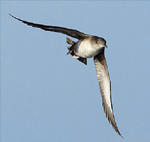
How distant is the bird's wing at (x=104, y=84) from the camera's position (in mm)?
29016

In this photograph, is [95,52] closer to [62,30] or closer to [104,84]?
[62,30]

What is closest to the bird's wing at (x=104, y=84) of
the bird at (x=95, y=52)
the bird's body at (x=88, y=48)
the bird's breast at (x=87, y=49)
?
the bird at (x=95, y=52)

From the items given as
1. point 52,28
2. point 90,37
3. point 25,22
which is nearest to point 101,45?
point 90,37

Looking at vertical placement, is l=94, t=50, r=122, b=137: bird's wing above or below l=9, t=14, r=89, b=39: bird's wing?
below

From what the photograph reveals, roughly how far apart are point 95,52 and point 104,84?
3.42m

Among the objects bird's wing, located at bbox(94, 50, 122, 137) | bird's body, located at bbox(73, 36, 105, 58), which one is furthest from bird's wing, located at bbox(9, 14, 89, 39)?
bird's wing, located at bbox(94, 50, 122, 137)

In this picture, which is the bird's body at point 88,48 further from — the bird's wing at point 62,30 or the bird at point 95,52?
the bird's wing at point 62,30

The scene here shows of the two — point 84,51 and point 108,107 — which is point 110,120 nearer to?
point 108,107

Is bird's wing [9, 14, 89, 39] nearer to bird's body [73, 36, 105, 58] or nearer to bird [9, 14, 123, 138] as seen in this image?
bird [9, 14, 123, 138]

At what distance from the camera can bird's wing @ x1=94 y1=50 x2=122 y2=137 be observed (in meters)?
29.0

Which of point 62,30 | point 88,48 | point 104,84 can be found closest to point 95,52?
point 88,48

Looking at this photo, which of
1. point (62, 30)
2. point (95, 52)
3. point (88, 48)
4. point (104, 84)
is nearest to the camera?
point (62, 30)

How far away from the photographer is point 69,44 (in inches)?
1156

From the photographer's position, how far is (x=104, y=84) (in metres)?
29.1
